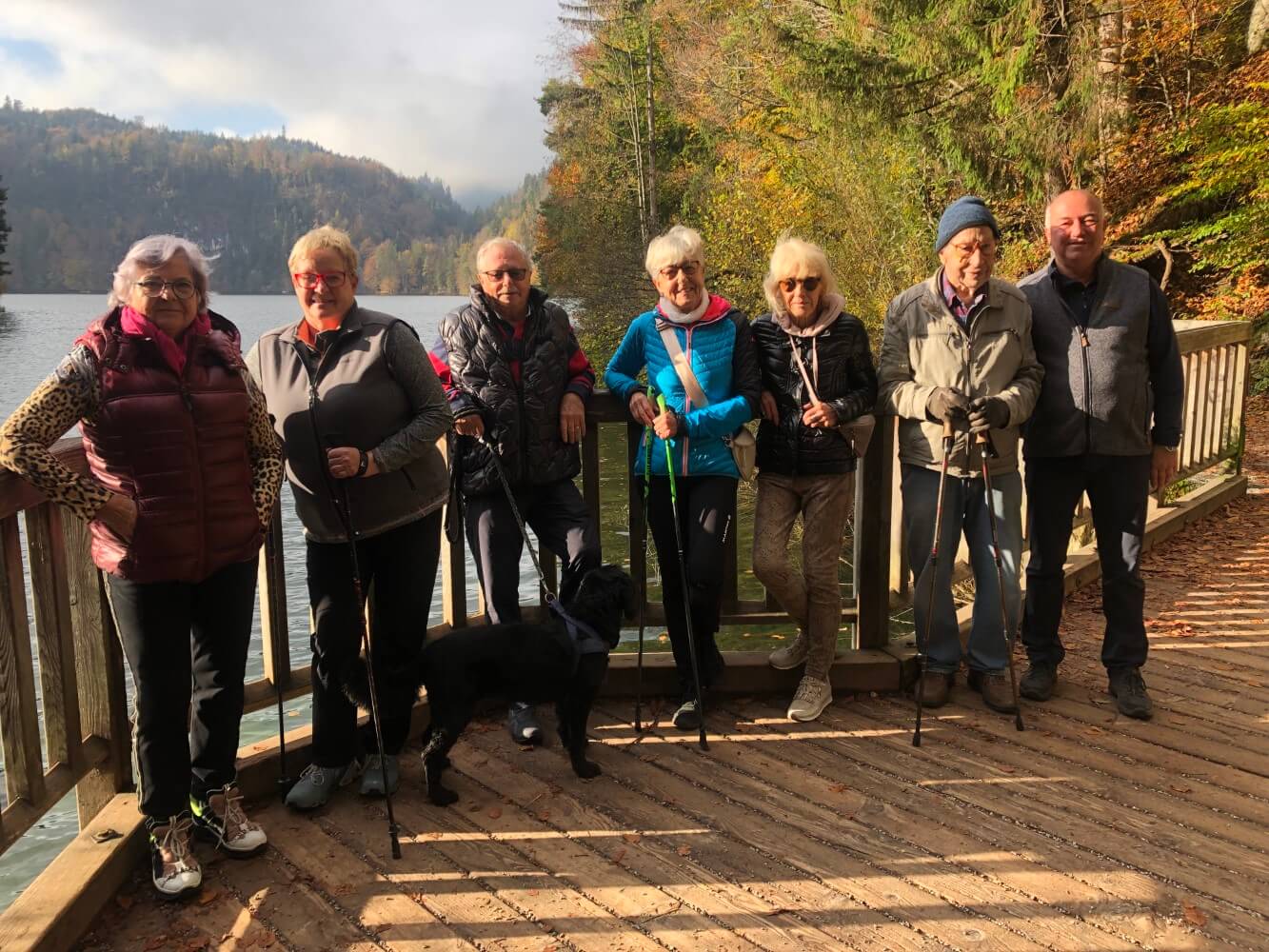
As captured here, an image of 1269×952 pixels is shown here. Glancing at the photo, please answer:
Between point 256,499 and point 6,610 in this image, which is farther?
point 256,499

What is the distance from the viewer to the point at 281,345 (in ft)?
9.27

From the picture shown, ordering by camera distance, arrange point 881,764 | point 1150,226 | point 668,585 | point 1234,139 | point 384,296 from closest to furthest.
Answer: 1. point 881,764
2. point 668,585
3. point 1234,139
4. point 1150,226
5. point 384,296

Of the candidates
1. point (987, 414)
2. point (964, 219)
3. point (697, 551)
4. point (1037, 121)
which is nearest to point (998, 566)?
point (987, 414)

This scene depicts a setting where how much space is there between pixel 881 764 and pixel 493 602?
56.6 inches

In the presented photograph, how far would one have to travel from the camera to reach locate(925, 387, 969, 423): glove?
10.6 ft

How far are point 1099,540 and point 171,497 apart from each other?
319cm

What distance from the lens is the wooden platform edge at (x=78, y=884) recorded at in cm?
223

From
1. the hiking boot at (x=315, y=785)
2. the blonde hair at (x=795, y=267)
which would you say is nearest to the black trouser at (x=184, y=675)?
the hiking boot at (x=315, y=785)

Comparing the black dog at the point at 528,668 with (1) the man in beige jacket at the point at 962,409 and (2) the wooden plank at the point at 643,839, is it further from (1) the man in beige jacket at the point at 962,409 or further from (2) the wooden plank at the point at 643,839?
(1) the man in beige jacket at the point at 962,409

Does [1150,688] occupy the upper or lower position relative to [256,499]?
lower

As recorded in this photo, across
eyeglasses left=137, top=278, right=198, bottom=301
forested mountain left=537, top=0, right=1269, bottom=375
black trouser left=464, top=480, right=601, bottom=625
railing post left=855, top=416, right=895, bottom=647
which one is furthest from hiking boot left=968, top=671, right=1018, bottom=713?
forested mountain left=537, top=0, right=1269, bottom=375

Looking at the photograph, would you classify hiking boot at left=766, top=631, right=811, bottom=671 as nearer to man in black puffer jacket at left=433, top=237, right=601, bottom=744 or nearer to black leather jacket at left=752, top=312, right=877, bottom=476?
black leather jacket at left=752, top=312, right=877, bottom=476

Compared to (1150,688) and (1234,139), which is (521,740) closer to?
(1150,688)

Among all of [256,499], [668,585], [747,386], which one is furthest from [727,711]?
[256,499]
